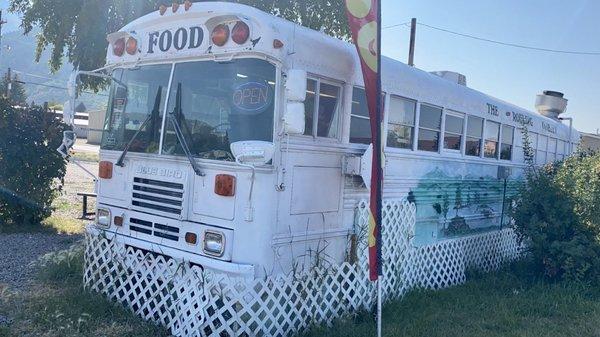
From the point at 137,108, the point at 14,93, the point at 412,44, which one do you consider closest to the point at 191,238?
the point at 137,108

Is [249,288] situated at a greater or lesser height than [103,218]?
Answer: lesser

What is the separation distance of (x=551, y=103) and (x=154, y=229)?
992 centimetres

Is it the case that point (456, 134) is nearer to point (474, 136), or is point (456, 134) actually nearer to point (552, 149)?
point (474, 136)

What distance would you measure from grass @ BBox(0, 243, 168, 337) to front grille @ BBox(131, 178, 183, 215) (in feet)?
3.47

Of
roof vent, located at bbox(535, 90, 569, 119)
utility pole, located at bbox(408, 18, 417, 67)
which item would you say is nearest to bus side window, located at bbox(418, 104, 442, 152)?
roof vent, located at bbox(535, 90, 569, 119)

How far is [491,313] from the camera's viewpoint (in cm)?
602

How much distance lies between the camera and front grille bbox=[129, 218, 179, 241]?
509 centimetres

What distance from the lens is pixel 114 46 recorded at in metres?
5.80

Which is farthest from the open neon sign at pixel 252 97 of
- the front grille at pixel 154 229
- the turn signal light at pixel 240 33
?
the front grille at pixel 154 229

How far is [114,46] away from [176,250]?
2360 mm

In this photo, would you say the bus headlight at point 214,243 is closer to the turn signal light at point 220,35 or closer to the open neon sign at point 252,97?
the open neon sign at point 252,97

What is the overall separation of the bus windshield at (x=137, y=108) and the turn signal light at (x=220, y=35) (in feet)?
2.19

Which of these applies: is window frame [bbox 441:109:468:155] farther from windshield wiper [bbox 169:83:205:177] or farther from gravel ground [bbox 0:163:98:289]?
gravel ground [bbox 0:163:98:289]

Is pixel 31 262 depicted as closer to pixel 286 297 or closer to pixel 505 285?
pixel 286 297
